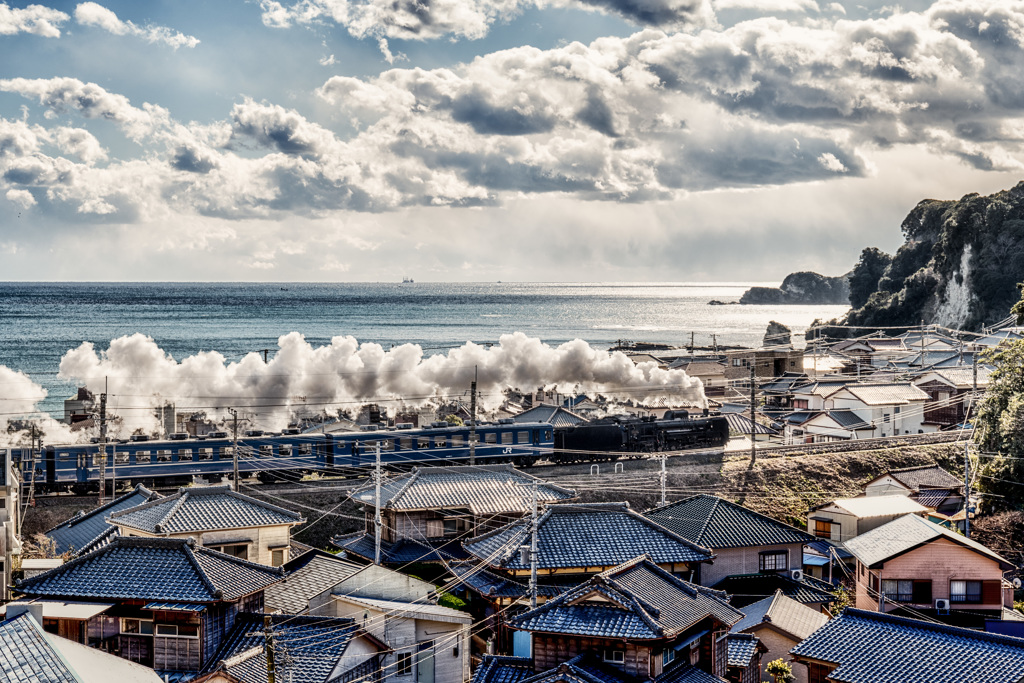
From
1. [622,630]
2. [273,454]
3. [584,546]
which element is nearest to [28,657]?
[622,630]

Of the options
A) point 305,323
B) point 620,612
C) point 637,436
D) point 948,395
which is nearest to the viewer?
point 620,612

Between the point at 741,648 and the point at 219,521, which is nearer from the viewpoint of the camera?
the point at 741,648

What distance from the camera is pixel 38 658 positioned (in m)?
10.5

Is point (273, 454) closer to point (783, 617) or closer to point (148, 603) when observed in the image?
point (148, 603)

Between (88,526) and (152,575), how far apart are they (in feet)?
27.3

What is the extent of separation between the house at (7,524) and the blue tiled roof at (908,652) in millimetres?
16442

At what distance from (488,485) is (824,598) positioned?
9374mm

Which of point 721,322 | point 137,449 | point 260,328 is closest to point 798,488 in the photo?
point 137,449

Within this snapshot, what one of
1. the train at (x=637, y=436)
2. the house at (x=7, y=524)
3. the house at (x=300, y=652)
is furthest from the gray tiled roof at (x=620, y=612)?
the train at (x=637, y=436)

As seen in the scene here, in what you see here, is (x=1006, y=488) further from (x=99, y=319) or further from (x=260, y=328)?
(x=99, y=319)

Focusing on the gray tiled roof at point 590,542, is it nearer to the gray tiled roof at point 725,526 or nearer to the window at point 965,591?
the gray tiled roof at point 725,526

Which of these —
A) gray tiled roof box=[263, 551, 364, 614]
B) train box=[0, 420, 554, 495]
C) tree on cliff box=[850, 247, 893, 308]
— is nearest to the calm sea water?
tree on cliff box=[850, 247, 893, 308]

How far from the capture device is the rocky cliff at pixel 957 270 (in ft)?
227

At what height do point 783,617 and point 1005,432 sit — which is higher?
point 1005,432
